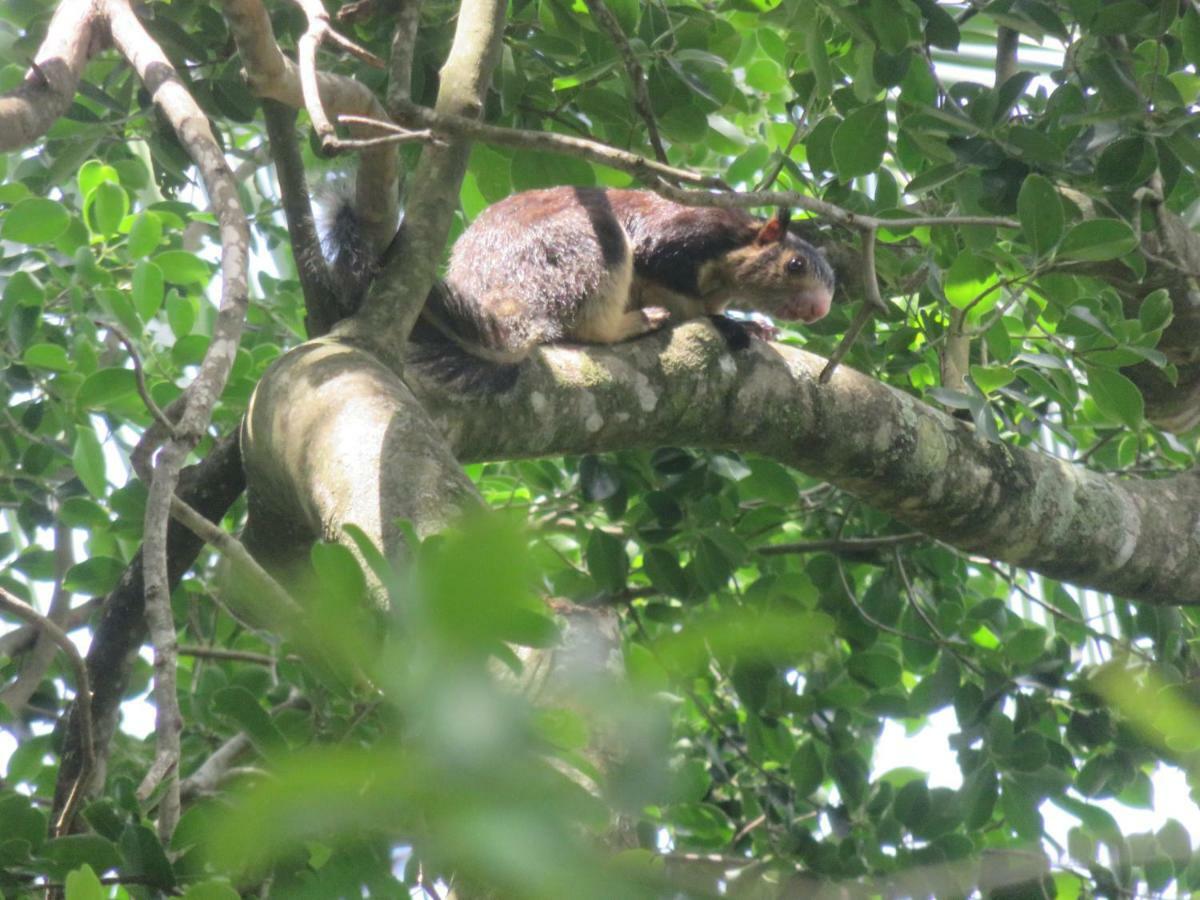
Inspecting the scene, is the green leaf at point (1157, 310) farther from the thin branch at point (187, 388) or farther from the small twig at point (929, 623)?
the thin branch at point (187, 388)

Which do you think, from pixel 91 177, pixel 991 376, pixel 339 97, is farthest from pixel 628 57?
pixel 91 177

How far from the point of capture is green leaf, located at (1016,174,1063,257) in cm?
206

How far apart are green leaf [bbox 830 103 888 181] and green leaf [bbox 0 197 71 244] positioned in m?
1.62

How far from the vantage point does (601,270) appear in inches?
124

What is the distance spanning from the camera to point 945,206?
2.71 m

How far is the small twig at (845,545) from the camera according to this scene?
313 centimetres

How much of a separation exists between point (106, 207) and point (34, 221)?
0.66 ft

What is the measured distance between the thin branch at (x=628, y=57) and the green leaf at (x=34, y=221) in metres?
1.21

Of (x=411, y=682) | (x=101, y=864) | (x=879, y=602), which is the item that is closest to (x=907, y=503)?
(x=879, y=602)

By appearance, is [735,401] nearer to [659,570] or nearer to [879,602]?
[659,570]

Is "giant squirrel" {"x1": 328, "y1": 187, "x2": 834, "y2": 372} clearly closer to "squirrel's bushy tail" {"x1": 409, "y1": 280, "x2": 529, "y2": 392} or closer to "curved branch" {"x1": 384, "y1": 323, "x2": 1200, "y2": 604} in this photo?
"squirrel's bushy tail" {"x1": 409, "y1": 280, "x2": 529, "y2": 392}

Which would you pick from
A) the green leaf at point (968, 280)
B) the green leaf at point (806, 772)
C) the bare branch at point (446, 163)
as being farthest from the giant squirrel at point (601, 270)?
the green leaf at point (806, 772)

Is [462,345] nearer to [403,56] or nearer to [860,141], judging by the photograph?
[403,56]

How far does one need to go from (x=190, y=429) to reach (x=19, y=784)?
48.5 inches
